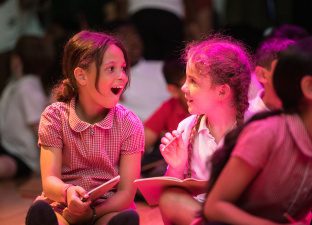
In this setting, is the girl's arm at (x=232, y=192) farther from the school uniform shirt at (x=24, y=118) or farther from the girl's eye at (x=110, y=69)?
the school uniform shirt at (x=24, y=118)

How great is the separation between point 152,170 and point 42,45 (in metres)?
1.34

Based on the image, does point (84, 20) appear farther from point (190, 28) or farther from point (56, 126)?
point (56, 126)

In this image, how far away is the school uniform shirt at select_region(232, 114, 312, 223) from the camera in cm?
179

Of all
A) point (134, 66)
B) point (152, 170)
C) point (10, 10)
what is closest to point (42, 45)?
point (10, 10)

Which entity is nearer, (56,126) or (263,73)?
(56,126)

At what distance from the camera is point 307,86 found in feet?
5.93

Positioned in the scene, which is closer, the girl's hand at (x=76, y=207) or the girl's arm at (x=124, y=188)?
the girl's hand at (x=76, y=207)

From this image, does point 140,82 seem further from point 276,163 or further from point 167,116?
point 276,163

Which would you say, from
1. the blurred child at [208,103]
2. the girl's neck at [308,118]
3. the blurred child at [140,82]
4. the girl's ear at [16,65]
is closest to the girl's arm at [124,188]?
the blurred child at [208,103]

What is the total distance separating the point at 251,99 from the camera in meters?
2.68

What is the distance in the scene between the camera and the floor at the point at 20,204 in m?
2.88

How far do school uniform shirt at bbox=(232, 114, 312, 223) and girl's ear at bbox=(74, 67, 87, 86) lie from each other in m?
0.71

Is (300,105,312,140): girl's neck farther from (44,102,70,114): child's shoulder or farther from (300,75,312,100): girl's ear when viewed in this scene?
(44,102,70,114): child's shoulder

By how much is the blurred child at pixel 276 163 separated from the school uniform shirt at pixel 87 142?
0.56m
